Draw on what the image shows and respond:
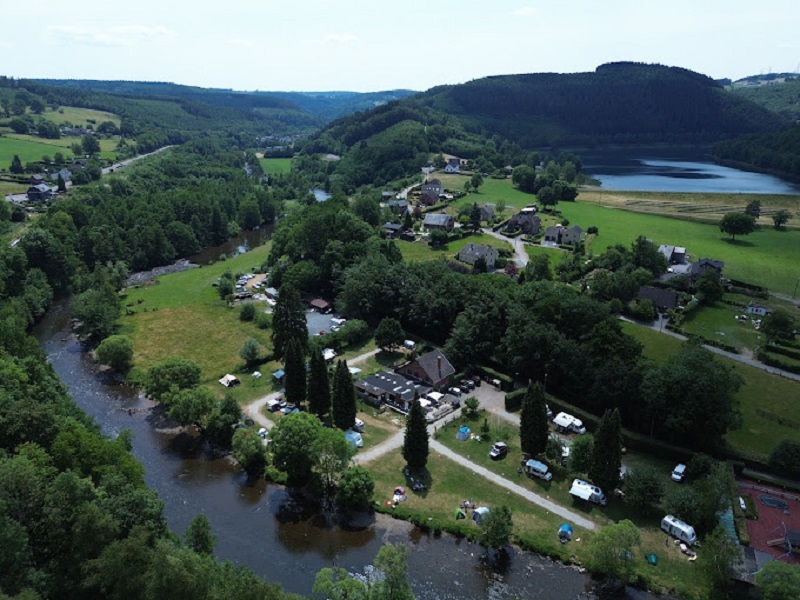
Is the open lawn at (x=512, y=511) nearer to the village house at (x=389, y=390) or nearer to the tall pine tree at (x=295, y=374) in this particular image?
the village house at (x=389, y=390)

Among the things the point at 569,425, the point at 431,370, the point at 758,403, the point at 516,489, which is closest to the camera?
the point at 516,489

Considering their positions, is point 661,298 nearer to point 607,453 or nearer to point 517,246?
point 517,246

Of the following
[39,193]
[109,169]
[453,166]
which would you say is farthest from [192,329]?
Answer: [453,166]

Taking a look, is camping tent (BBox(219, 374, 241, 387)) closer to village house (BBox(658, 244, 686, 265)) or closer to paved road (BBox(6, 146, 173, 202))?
village house (BBox(658, 244, 686, 265))

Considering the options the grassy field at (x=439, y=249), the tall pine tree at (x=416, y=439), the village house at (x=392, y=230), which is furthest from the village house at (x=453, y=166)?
the tall pine tree at (x=416, y=439)

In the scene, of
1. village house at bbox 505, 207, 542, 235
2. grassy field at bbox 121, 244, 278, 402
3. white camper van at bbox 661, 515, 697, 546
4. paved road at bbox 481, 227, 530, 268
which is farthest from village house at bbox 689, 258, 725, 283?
grassy field at bbox 121, 244, 278, 402
